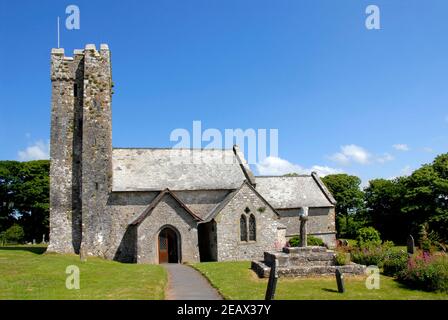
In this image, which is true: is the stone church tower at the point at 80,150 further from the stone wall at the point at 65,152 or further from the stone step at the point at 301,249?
the stone step at the point at 301,249

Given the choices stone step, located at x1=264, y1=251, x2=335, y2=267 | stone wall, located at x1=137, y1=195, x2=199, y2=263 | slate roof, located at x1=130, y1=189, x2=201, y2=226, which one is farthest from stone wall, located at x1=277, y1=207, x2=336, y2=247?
stone step, located at x1=264, y1=251, x2=335, y2=267

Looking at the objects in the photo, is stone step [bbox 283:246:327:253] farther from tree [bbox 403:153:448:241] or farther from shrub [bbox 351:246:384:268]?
tree [bbox 403:153:448:241]

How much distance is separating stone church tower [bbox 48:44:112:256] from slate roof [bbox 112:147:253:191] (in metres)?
1.95

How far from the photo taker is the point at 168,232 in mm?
32781

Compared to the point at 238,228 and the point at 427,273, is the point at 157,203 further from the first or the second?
the point at 427,273

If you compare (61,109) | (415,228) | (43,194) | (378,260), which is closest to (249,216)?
(378,260)

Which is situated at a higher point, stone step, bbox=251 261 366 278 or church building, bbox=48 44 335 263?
church building, bbox=48 44 335 263

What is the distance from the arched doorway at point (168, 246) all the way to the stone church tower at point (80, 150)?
452 centimetres

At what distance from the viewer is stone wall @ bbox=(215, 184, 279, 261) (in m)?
32.4

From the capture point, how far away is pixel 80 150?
3466 cm

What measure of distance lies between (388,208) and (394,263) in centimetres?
4132

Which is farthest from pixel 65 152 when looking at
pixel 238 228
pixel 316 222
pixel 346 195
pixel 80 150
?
pixel 346 195

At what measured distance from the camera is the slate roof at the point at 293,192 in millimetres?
42500

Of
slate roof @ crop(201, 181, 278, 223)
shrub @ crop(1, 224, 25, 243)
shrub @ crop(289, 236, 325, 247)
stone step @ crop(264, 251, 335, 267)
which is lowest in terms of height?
shrub @ crop(1, 224, 25, 243)
